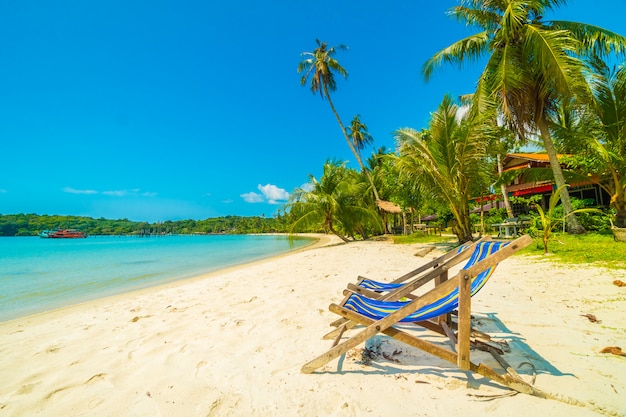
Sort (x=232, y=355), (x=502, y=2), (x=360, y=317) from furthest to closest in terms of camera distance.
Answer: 1. (x=502, y=2)
2. (x=232, y=355)
3. (x=360, y=317)

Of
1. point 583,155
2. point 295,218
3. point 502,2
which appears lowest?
point 295,218

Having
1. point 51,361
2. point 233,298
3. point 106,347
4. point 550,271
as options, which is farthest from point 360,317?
point 550,271

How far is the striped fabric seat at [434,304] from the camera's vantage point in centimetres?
197

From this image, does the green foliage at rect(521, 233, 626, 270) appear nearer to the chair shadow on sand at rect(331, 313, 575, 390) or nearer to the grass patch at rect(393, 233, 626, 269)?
the grass patch at rect(393, 233, 626, 269)

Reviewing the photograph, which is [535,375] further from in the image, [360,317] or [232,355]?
[232,355]

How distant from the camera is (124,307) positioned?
4.76 meters

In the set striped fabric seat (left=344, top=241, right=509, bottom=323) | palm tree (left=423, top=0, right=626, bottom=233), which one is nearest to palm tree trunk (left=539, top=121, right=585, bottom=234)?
palm tree (left=423, top=0, right=626, bottom=233)

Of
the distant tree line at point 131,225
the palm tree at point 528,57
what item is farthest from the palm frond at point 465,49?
the distant tree line at point 131,225

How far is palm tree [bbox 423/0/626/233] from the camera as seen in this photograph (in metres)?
8.02

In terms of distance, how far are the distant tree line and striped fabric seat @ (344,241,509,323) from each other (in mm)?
48071

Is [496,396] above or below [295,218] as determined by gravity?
below

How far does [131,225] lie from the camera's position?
10288cm

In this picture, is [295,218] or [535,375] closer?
[535,375]

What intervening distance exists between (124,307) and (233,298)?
1.88 metres
